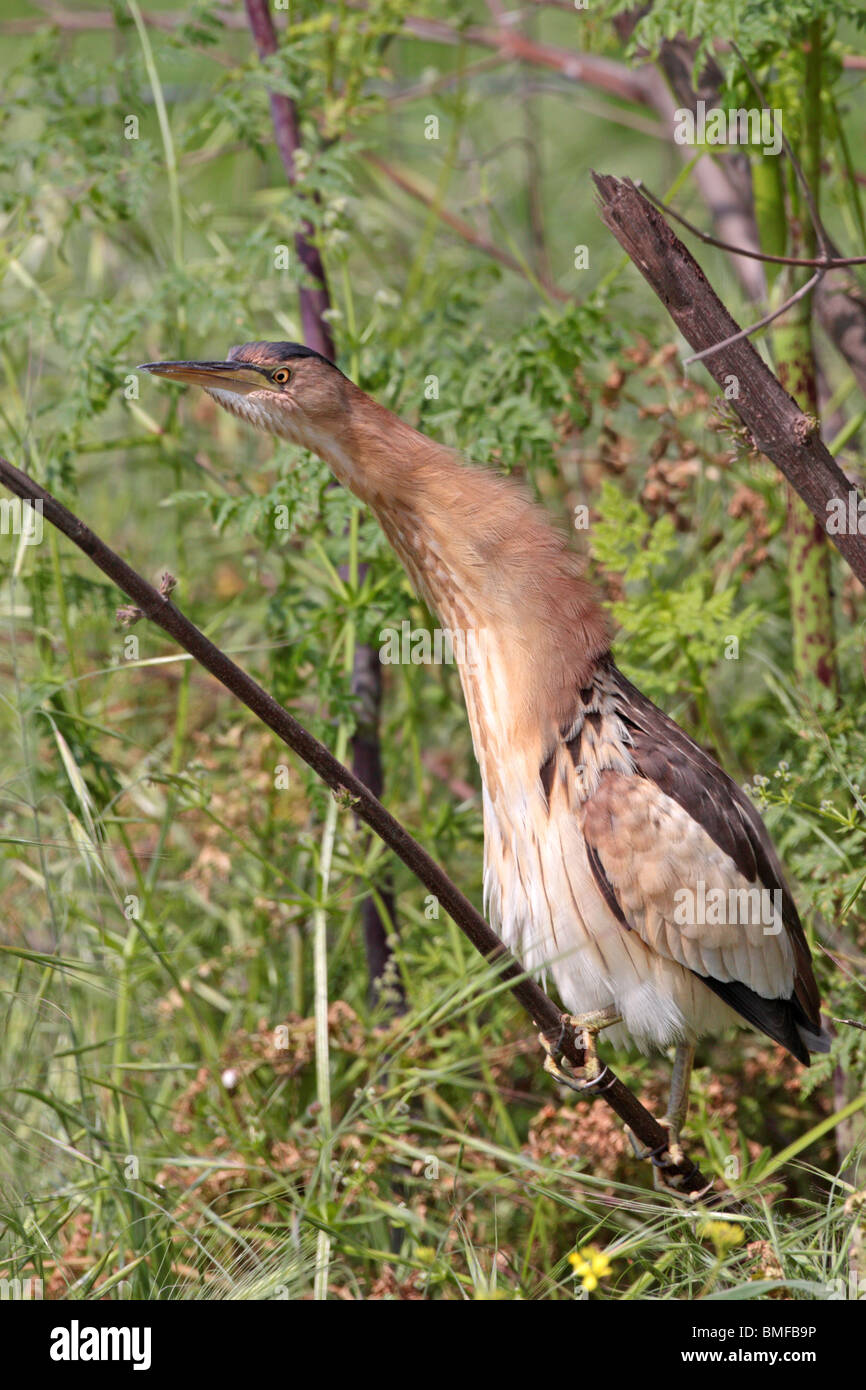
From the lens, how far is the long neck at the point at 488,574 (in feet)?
7.27

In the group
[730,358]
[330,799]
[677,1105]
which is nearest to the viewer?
[730,358]

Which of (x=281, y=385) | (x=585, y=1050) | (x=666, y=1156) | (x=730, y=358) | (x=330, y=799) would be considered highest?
(x=281, y=385)

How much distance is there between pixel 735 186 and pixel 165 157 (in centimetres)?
136

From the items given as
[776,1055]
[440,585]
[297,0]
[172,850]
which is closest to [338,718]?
[440,585]

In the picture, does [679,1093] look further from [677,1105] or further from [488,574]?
[488,574]

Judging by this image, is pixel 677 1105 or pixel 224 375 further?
pixel 677 1105

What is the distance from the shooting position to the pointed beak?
2.24 m

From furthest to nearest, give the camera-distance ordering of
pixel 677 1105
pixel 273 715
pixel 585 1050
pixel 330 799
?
pixel 330 799
pixel 677 1105
pixel 585 1050
pixel 273 715

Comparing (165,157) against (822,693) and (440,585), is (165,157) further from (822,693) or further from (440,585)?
(822,693)

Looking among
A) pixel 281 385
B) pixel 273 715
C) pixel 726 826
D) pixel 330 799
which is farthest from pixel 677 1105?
pixel 281 385

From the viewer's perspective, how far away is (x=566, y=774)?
2201 mm

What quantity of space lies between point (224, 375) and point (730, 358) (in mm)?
810

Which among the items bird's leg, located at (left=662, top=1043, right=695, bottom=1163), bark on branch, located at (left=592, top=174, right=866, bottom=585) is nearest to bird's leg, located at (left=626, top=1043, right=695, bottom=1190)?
bird's leg, located at (left=662, top=1043, right=695, bottom=1163)

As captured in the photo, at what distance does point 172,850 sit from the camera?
11.1ft
